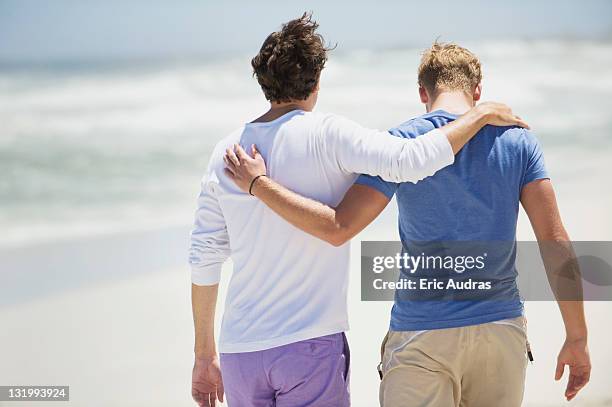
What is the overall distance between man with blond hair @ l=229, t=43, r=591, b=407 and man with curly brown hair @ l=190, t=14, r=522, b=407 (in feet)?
0.19

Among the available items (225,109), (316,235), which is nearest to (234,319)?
(316,235)

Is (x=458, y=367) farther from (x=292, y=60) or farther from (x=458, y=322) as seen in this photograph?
(x=292, y=60)

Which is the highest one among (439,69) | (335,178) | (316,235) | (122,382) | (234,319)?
(439,69)

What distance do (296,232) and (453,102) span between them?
553 millimetres

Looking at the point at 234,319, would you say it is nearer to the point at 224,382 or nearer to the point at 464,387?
the point at 224,382

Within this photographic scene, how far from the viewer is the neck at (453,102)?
224cm

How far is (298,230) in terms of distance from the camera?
2.11 metres

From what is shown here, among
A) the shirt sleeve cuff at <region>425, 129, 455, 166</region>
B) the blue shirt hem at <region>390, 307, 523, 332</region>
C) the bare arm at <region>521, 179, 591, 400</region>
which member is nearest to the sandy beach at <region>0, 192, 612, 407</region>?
the bare arm at <region>521, 179, 591, 400</region>

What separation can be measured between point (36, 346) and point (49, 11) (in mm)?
5880

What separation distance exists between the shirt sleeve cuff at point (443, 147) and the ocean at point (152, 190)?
2.26 meters

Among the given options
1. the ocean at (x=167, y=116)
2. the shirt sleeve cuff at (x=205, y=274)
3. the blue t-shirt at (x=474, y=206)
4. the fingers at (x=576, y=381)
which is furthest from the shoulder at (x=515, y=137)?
the ocean at (x=167, y=116)

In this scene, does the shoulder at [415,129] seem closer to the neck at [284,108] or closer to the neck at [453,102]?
the neck at [453,102]

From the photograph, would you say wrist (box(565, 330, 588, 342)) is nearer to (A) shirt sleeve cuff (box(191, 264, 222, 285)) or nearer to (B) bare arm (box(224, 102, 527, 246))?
(B) bare arm (box(224, 102, 527, 246))

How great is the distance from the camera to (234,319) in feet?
7.16
